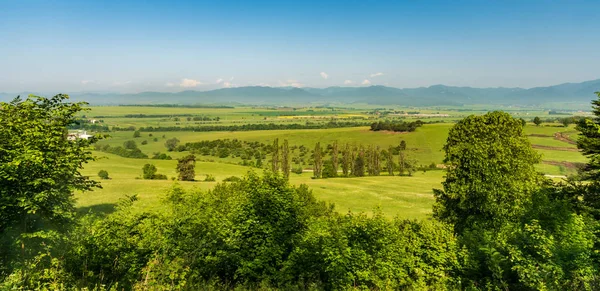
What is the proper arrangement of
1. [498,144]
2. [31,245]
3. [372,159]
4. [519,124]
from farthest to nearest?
[372,159] → [519,124] → [498,144] → [31,245]

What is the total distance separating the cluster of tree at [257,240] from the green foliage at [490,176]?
22 cm

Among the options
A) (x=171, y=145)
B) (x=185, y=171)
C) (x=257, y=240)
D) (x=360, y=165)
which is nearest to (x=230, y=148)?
(x=171, y=145)

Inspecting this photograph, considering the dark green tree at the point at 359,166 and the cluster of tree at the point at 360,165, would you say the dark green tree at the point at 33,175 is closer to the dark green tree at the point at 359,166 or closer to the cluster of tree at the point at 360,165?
the cluster of tree at the point at 360,165

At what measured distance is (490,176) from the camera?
2614 cm

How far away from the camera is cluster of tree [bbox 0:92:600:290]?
50.6 feet

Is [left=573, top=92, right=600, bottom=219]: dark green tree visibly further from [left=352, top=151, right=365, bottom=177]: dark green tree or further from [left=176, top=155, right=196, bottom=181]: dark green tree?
[left=352, top=151, right=365, bottom=177]: dark green tree

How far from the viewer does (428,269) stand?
61.5 ft

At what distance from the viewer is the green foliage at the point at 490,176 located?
82.1ft

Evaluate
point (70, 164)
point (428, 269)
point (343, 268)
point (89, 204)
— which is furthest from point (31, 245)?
point (89, 204)

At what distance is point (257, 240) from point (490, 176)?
68.4 feet

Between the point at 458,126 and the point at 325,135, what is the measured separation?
138974 mm

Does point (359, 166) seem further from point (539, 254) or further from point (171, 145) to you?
point (171, 145)

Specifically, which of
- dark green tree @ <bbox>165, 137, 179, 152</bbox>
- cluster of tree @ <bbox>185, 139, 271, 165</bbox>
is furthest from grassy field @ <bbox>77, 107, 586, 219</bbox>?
cluster of tree @ <bbox>185, 139, 271, 165</bbox>

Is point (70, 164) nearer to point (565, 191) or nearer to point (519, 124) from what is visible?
point (519, 124)
